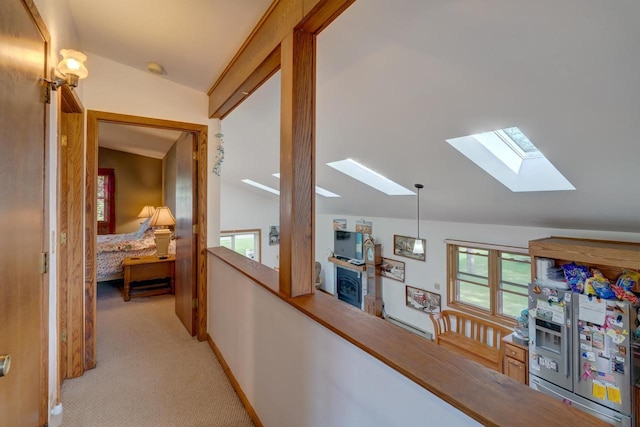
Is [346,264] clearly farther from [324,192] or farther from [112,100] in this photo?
[112,100]

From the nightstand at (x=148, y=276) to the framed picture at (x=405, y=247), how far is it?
13.5 ft

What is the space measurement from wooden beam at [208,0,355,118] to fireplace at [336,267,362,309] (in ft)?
17.5

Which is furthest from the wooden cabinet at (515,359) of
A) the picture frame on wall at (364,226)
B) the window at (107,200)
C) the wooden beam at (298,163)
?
the window at (107,200)

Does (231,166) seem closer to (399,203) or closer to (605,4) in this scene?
(399,203)

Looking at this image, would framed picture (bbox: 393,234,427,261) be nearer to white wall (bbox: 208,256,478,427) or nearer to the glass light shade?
white wall (bbox: 208,256,478,427)

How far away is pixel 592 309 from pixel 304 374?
2971 millimetres

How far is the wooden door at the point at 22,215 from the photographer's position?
2.68 feet

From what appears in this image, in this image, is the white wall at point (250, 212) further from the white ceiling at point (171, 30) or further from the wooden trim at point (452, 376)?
the wooden trim at point (452, 376)

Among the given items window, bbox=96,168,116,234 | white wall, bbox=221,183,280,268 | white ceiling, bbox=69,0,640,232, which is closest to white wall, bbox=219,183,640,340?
white wall, bbox=221,183,280,268

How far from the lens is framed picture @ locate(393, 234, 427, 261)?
17.9 feet

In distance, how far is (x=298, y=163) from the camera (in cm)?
135

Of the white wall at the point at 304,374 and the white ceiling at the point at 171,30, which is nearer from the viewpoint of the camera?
the white wall at the point at 304,374

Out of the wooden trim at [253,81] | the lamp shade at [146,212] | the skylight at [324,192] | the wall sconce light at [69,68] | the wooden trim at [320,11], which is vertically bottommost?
the lamp shade at [146,212]

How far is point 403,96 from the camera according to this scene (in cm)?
230
